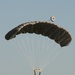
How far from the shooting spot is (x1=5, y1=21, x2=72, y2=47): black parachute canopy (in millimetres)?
36194

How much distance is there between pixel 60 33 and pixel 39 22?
2605 millimetres

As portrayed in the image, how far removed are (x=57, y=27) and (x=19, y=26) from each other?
11.2ft

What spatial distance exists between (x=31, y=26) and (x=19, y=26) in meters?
1.38

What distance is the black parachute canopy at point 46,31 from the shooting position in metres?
36.2

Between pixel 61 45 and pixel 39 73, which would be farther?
pixel 61 45

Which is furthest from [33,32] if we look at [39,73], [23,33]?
[39,73]

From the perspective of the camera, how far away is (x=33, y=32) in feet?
124

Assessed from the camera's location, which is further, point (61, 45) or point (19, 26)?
point (61, 45)

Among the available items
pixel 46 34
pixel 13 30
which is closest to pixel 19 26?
pixel 13 30

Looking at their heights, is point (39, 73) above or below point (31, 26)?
below

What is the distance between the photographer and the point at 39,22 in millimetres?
36406

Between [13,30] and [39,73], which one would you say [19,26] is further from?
[39,73]

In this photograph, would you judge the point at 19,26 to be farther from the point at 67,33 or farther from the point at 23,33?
the point at 67,33

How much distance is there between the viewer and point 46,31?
3791 centimetres
